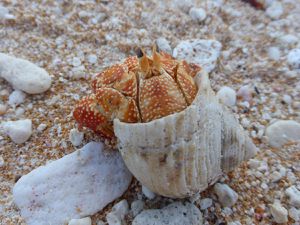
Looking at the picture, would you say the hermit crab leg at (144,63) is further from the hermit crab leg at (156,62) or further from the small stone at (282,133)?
the small stone at (282,133)

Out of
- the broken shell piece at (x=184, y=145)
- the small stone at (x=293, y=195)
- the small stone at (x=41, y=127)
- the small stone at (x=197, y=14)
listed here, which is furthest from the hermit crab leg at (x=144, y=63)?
the small stone at (x=197, y=14)

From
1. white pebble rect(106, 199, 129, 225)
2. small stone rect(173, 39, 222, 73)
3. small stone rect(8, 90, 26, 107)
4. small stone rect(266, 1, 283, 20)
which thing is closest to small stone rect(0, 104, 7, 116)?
small stone rect(8, 90, 26, 107)

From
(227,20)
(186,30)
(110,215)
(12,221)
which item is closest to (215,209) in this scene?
(110,215)

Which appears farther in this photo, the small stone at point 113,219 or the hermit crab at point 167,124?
the small stone at point 113,219

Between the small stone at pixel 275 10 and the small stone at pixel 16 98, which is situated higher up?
the small stone at pixel 275 10

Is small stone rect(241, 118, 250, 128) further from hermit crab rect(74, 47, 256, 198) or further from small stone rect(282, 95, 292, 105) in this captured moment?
hermit crab rect(74, 47, 256, 198)

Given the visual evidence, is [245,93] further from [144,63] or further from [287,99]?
[144,63]
